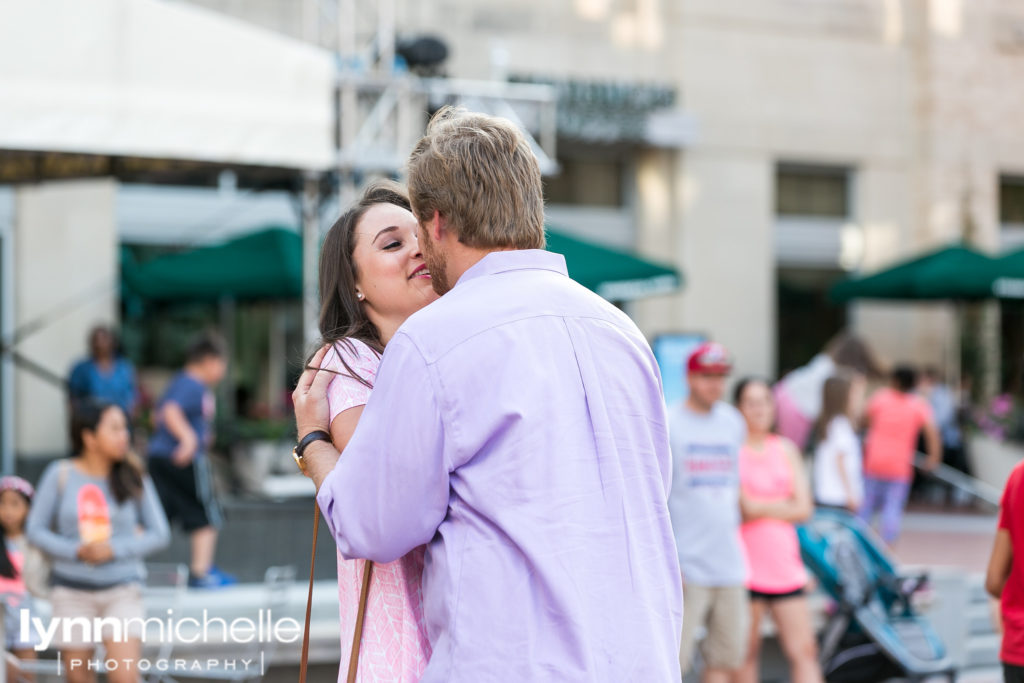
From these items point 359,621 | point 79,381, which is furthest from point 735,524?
point 79,381

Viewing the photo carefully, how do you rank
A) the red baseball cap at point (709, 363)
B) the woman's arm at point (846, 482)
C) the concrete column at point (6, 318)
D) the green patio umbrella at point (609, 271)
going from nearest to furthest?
the red baseball cap at point (709, 363), the woman's arm at point (846, 482), the green patio umbrella at point (609, 271), the concrete column at point (6, 318)

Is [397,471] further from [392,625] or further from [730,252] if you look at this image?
[730,252]

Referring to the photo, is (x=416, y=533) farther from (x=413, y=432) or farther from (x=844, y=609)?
(x=844, y=609)

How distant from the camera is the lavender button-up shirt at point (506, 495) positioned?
6.33ft

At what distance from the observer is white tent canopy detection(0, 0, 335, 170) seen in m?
5.77

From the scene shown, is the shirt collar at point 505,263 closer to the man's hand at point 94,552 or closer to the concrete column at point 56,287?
the man's hand at point 94,552

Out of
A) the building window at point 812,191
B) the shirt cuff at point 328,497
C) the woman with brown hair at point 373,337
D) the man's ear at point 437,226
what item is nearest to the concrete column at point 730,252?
the building window at point 812,191

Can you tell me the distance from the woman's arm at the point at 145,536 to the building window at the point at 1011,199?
1474 centimetres

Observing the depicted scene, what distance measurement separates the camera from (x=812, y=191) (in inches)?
647

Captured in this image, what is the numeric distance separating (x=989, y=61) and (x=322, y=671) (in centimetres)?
1470

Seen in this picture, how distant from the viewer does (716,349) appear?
20.0ft

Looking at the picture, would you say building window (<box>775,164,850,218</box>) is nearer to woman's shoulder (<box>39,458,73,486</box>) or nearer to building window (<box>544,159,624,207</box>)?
building window (<box>544,159,624,207</box>)

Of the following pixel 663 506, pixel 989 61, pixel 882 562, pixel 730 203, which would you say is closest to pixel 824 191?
pixel 730 203

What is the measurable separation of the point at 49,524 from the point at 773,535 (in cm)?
352
